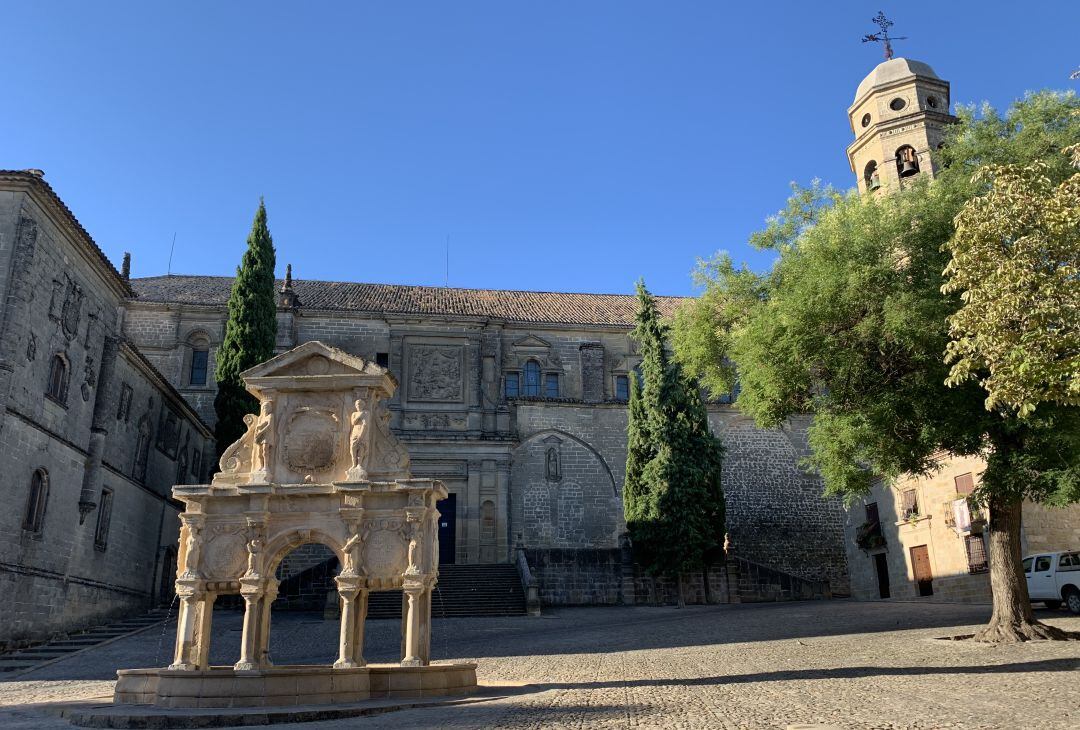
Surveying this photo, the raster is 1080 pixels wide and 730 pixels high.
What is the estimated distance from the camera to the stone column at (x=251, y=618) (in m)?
11.6

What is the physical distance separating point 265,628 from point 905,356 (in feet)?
40.5

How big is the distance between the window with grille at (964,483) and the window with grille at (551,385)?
17161mm

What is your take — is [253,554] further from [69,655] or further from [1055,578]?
[1055,578]

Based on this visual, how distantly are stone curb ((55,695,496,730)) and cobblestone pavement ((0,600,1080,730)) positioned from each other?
0.34 meters

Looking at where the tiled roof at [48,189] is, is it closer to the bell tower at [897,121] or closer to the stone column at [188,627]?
the stone column at [188,627]

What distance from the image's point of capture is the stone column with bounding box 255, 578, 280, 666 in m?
11.8

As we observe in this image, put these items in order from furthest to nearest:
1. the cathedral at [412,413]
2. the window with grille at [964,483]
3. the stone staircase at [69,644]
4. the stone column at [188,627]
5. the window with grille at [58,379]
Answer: the window with grille at [964,483] < the window with grille at [58,379] < the cathedral at [412,413] < the stone staircase at [69,644] < the stone column at [188,627]

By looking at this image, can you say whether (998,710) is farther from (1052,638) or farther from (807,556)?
(807,556)

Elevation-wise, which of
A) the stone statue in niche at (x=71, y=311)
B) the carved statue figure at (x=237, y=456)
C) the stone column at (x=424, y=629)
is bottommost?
the stone column at (x=424, y=629)

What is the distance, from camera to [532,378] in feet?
123

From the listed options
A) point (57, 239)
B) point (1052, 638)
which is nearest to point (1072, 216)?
point (1052, 638)

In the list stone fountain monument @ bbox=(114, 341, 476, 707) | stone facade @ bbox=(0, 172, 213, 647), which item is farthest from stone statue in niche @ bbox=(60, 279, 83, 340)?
stone fountain monument @ bbox=(114, 341, 476, 707)

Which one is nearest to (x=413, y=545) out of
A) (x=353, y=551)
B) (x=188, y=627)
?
(x=353, y=551)

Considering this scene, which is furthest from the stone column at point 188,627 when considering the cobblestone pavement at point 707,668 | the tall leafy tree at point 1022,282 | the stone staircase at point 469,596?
the stone staircase at point 469,596
